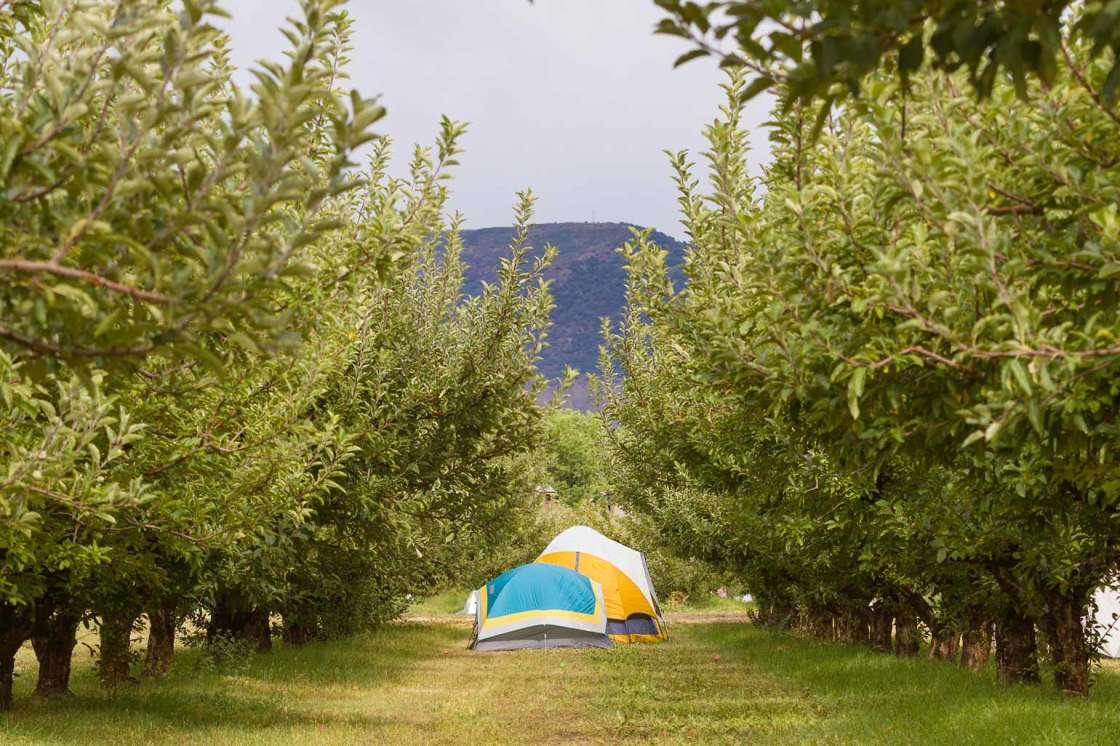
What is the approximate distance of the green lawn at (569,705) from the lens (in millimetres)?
13875

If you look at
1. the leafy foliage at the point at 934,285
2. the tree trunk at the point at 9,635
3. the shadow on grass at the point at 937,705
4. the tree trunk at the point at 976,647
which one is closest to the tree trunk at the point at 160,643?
the tree trunk at the point at 9,635

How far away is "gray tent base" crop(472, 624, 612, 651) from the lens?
117 feet

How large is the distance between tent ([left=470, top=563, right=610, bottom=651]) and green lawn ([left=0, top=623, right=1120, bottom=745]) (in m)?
6.54

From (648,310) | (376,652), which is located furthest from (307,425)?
(376,652)

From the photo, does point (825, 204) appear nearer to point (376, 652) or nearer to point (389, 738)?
point (389, 738)

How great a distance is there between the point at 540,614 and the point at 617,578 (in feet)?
21.7

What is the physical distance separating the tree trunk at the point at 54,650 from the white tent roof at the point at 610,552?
27.2 meters

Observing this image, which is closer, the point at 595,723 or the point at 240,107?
the point at 240,107

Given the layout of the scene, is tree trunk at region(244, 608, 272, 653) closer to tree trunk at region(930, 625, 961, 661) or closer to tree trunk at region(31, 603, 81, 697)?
tree trunk at region(31, 603, 81, 697)

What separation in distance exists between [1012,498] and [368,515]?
1052cm

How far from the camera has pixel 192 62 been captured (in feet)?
12.1

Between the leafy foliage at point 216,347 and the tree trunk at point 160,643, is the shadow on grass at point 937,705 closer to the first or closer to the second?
the leafy foliage at point 216,347

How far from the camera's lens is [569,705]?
789 inches

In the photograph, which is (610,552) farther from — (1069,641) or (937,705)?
(937,705)
